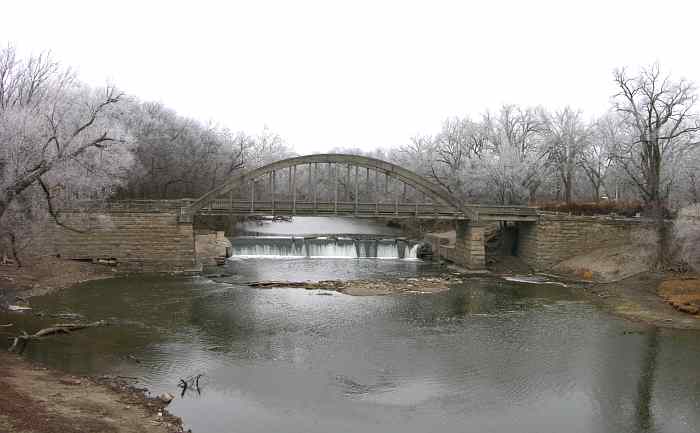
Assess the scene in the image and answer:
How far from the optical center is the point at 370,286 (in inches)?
1328

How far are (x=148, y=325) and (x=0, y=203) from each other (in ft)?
25.2

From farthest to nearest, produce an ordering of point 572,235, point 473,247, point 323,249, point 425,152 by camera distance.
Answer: point 425,152, point 323,249, point 473,247, point 572,235

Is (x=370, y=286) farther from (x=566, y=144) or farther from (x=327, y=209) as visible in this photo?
(x=566, y=144)

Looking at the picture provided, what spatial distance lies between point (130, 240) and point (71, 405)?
26.5 m

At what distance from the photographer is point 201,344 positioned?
69.3 ft

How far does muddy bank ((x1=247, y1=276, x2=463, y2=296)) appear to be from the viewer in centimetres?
3262

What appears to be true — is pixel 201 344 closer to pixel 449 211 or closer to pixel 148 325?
pixel 148 325

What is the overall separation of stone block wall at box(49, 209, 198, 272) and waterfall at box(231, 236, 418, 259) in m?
8.39

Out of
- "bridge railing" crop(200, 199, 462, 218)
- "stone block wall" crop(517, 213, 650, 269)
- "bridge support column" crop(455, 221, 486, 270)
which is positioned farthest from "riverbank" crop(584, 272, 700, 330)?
Answer: "bridge railing" crop(200, 199, 462, 218)

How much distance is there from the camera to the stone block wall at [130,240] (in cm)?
3784

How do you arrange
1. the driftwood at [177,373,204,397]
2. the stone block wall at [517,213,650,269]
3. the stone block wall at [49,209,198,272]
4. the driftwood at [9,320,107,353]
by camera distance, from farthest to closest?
Result: the stone block wall at [517,213,650,269] → the stone block wall at [49,209,198,272] → the driftwood at [9,320,107,353] → the driftwood at [177,373,204,397]

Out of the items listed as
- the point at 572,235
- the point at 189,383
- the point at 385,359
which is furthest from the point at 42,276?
the point at 572,235

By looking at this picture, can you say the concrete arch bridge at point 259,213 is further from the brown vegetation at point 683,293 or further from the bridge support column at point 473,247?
the brown vegetation at point 683,293

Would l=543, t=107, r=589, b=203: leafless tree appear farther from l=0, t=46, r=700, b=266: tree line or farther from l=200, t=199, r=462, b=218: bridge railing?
l=200, t=199, r=462, b=218: bridge railing
